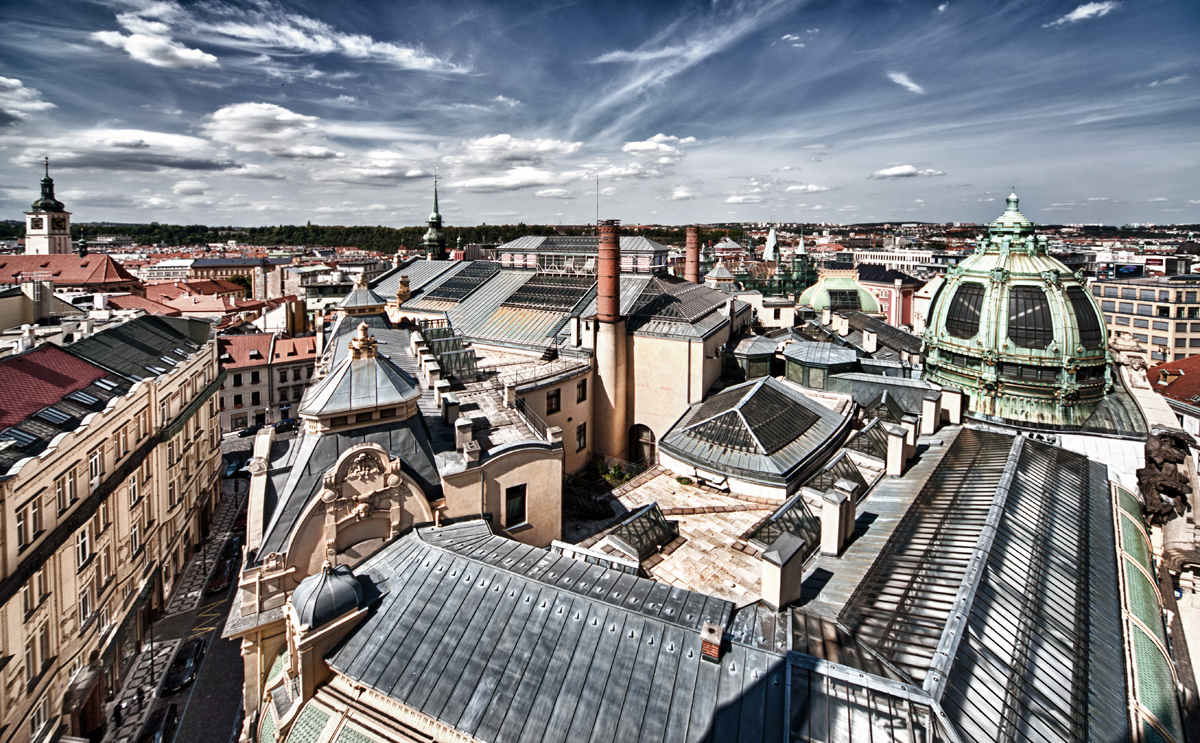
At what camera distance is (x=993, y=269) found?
85.0 ft

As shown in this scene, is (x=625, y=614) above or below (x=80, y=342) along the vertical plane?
below

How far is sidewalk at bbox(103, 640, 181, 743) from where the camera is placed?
2266cm

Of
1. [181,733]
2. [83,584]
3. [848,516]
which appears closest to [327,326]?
[83,584]

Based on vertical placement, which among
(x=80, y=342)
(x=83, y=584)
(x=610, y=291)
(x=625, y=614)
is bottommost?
(x=83, y=584)

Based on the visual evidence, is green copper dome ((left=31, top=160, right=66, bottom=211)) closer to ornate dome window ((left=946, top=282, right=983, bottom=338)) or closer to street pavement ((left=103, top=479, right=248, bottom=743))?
street pavement ((left=103, top=479, right=248, bottom=743))

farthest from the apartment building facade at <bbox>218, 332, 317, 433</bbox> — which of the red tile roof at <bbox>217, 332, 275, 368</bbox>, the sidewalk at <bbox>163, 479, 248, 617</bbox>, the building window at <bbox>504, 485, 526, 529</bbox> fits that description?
the building window at <bbox>504, 485, 526, 529</bbox>

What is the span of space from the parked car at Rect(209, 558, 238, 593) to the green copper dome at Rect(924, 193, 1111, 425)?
3898 cm

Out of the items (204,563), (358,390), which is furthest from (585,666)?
(204,563)

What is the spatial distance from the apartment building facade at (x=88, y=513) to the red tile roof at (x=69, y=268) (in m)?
58.2

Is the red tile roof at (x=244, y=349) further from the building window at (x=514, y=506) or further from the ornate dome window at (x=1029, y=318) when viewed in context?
the ornate dome window at (x=1029, y=318)

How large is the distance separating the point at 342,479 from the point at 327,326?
150ft

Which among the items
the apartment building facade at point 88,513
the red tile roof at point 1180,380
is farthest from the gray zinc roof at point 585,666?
the red tile roof at point 1180,380

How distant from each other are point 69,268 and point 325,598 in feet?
321

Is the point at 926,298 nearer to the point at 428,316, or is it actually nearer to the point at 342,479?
the point at 428,316
